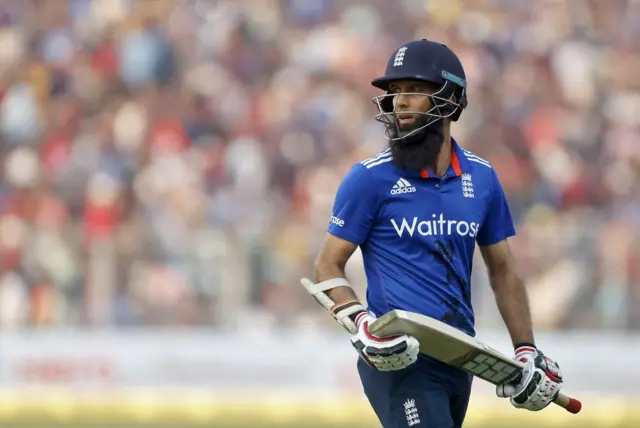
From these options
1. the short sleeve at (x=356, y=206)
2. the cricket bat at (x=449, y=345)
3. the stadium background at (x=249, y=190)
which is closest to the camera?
the cricket bat at (x=449, y=345)

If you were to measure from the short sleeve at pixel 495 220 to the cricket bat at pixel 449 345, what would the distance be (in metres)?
0.58

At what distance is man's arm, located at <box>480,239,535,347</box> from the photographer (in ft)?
17.6

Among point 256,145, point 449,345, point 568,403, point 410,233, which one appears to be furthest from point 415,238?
point 256,145

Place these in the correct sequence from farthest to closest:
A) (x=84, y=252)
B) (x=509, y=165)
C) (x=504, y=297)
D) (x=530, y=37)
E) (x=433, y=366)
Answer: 1. (x=530, y=37)
2. (x=509, y=165)
3. (x=84, y=252)
4. (x=504, y=297)
5. (x=433, y=366)

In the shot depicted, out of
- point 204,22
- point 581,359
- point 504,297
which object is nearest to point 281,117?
point 204,22

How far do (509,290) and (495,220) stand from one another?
313 millimetres

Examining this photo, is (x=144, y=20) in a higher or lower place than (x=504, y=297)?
higher

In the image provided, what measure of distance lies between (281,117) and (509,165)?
2.53 metres

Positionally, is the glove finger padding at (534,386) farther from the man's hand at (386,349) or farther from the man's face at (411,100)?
the man's face at (411,100)

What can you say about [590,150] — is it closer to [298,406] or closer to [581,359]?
[581,359]

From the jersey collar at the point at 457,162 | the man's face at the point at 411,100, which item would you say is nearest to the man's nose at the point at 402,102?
the man's face at the point at 411,100

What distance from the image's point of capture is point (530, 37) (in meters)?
14.7

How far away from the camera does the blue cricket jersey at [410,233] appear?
5008mm

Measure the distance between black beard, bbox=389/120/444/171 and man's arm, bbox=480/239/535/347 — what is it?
0.53 meters
